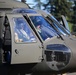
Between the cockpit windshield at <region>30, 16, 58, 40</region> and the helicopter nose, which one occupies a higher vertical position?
the cockpit windshield at <region>30, 16, 58, 40</region>

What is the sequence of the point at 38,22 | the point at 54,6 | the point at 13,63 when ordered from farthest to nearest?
the point at 54,6
the point at 38,22
the point at 13,63

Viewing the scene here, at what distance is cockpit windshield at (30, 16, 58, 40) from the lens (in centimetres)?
876

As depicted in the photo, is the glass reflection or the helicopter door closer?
the helicopter door

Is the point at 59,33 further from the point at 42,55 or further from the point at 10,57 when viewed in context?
the point at 10,57

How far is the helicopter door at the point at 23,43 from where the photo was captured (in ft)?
27.3

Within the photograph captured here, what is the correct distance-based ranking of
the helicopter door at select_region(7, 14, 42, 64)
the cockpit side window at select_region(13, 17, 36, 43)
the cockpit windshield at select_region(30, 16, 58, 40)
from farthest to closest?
the cockpit windshield at select_region(30, 16, 58, 40) < the cockpit side window at select_region(13, 17, 36, 43) < the helicopter door at select_region(7, 14, 42, 64)

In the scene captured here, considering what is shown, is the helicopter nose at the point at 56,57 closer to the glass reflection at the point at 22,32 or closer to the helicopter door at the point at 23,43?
the helicopter door at the point at 23,43

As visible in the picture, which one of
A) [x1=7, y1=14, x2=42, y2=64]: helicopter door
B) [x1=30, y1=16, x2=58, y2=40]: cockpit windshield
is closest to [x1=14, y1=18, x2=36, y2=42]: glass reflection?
[x1=7, y1=14, x2=42, y2=64]: helicopter door

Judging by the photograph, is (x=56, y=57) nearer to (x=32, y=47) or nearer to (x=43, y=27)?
(x=32, y=47)

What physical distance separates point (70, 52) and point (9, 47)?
1.46 m

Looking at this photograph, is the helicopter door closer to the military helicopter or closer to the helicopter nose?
the military helicopter

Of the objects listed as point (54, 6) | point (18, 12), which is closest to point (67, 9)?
point (54, 6)

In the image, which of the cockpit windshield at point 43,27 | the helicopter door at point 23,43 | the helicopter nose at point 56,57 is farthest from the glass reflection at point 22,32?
the helicopter nose at point 56,57

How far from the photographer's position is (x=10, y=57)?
841cm
